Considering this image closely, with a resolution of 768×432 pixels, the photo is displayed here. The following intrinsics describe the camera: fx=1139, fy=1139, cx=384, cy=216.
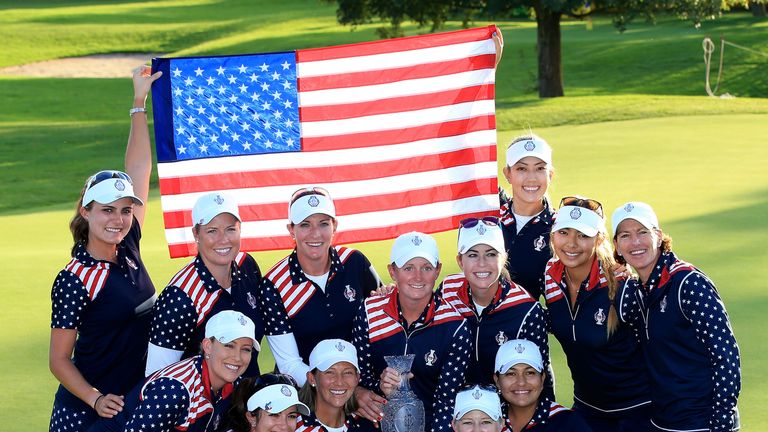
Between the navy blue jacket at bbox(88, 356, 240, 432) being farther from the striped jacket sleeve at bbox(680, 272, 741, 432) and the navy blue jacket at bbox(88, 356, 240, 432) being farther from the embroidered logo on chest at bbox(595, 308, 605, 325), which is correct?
the striped jacket sleeve at bbox(680, 272, 741, 432)

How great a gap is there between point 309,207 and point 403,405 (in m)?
1.21

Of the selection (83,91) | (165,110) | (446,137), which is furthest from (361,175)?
(83,91)

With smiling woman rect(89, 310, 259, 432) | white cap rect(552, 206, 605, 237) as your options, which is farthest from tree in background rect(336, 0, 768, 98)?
smiling woman rect(89, 310, 259, 432)

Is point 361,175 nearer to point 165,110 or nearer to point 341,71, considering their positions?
point 341,71

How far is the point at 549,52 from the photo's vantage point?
26.9m

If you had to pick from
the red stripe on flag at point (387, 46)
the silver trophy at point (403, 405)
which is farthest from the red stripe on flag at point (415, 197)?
the silver trophy at point (403, 405)

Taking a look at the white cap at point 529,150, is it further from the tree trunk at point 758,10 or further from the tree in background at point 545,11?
the tree trunk at point 758,10

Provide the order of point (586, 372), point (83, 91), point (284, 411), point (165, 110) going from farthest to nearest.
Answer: point (83, 91) < point (165, 110) < point (586, 372) < point (284, 411)

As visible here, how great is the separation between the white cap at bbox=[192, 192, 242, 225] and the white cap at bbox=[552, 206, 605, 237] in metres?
1.77

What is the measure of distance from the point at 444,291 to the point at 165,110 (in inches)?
103

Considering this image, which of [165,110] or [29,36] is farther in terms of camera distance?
[29,36]

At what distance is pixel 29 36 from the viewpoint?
41875mm

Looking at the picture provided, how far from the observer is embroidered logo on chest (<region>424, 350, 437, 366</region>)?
20.0 feet

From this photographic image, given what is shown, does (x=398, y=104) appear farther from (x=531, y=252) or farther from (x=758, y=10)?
(x=758, y=10)
